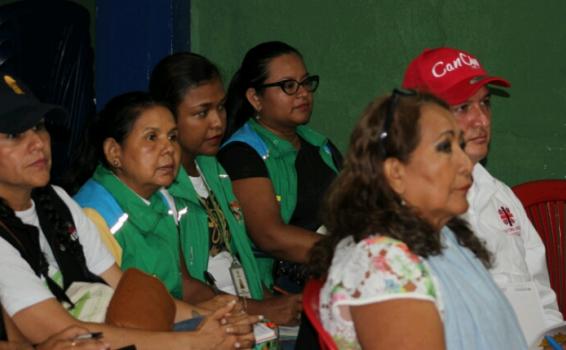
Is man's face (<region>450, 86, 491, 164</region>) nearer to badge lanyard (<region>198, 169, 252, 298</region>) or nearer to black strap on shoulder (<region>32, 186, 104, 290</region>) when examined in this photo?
badge lanyard (<region>198, 169, 252, 298</region>)

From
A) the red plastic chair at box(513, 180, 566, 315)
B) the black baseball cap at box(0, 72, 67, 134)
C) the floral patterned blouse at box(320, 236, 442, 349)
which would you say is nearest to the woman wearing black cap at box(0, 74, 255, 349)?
the black baseball cap at box(0, 72, 67, 134)

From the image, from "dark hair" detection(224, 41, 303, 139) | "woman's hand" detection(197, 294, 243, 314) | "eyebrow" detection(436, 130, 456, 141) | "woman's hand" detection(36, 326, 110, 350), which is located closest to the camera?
"eyebrow" detection(436, 130, 456, 141)

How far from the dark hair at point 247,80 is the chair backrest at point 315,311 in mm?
1914

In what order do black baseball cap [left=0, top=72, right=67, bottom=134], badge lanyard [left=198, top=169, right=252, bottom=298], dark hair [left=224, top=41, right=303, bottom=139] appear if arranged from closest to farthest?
black baseball cap [left=0, top=72, right=67, bottom=134], badge lanyard [left=198, top=169, right=252, bottom=298], dark hair [left=224, top=41, right=303, bottom=139]

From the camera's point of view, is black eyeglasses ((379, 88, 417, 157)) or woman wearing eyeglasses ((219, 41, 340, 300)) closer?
black eyeglasses ((379, 88, 417, 157))

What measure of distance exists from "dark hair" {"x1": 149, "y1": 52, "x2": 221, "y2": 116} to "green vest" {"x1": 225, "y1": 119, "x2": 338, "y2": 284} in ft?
1.02

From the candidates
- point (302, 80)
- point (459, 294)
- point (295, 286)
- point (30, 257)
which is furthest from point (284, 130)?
point (459, 294)

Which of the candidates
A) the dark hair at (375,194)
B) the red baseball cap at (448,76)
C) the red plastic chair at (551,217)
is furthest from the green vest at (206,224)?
the dark hair at (375,194)

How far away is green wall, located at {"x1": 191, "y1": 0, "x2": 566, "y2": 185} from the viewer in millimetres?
4941

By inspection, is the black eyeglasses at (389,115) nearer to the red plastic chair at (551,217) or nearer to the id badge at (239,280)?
the id badge at (239,280)

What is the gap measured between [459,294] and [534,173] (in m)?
2.56

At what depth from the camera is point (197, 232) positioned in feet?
12.9

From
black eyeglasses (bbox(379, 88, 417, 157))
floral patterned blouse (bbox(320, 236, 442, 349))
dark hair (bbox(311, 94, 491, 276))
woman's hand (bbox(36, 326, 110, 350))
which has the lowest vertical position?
woman's hand (bbox(36, 326, 110, 350))

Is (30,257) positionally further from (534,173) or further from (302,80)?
(534,173)
